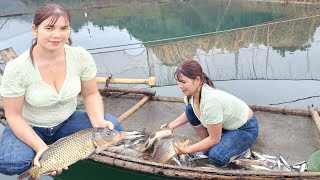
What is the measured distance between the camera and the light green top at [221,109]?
13.0ft

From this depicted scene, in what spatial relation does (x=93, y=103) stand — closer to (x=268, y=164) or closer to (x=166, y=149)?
(x=166, y=149)

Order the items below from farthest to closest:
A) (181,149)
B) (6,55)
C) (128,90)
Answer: (6,55)
(128,90)
(181,149)

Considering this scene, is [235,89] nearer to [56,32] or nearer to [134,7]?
[56,32]

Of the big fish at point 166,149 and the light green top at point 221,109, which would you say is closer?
the light green top at point 221,109

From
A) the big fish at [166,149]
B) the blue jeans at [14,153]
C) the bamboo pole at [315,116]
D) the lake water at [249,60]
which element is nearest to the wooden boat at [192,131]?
the bamboo pole at [315,116]

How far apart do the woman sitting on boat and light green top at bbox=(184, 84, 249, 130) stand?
3.53 ft

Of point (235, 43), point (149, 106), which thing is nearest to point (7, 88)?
point (149, 106)

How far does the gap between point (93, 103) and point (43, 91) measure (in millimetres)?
544

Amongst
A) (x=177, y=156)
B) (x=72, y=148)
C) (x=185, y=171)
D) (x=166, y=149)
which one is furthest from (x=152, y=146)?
(x=72, y=148)

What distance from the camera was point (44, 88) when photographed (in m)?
3.24

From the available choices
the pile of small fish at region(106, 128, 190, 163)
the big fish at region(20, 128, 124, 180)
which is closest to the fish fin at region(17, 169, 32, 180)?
the big fish at region(20, 128, 124, 180)

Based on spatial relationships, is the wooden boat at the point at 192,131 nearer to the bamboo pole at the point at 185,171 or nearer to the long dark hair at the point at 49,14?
the bamboo pole at the point at 185,171

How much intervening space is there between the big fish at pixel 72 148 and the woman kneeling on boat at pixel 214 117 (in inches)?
44.1

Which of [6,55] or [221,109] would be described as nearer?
[221,109]
